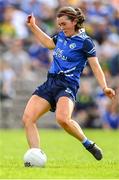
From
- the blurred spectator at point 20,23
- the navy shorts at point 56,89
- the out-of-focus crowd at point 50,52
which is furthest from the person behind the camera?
the blurred spectator at point 20,23

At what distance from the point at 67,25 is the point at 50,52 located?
45.1ft

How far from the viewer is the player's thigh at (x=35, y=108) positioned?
35.2ft

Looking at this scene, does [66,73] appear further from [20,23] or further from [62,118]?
[20,23]

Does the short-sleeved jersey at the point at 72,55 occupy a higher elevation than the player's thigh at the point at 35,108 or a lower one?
higher

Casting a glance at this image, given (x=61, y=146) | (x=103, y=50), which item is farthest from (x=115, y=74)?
(x=61, y=146)

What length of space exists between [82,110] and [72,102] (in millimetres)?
13786

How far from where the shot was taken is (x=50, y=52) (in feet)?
81.0

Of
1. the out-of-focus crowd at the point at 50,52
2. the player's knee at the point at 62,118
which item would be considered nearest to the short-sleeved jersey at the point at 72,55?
the player's knee at the point at 62,118

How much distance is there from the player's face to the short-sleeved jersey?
0.29 feet

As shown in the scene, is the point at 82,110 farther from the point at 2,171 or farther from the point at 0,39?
the point at 2,171

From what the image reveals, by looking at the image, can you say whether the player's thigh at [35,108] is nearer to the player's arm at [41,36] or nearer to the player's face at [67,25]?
the player's arm at [41,36]

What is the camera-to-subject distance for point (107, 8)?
87.3ft

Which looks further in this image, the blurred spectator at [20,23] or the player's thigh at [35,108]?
the blurred spectator at [20,23]

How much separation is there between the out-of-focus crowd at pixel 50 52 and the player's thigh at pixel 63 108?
13.6 metres
